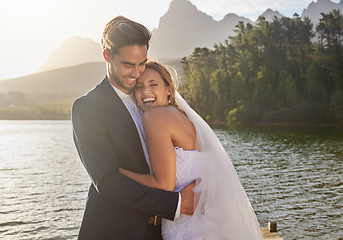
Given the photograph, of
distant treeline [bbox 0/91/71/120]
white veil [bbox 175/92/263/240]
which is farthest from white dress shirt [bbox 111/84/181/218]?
distant treeline [bbox 0/91/71/120]

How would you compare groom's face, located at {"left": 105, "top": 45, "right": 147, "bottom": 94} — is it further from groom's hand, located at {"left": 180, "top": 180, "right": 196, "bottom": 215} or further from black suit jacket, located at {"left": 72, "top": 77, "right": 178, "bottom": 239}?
groom's hand, located at {"left": 180, "top": 180, "right": 196, "bottom": 215}

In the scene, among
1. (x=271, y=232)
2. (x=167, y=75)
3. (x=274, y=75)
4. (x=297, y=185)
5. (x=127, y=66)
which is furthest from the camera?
(x=274, y=75)

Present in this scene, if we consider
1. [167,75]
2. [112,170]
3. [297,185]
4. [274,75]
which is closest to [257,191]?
[297,185]

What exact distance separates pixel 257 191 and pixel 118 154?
15.4 metres

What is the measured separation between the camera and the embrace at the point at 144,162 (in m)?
2.14

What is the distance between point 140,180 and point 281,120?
6204 cm

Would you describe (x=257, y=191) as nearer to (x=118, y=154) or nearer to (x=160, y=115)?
(x=160, y=115)

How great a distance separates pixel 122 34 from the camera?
228 cm

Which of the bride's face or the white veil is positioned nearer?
the white veil

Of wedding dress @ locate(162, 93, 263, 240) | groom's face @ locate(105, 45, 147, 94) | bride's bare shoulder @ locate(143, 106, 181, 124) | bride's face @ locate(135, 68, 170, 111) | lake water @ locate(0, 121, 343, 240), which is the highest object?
groom's face @ locate(105, 45, 147, 94)

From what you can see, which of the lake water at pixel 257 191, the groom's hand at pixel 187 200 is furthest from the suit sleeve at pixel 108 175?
the lake water at pixel 257 191

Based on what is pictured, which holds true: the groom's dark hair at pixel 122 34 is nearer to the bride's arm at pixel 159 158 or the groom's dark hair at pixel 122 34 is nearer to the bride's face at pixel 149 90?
the bride's face at pixel 149 90

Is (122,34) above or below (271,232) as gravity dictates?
above

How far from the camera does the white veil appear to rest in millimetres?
2379
